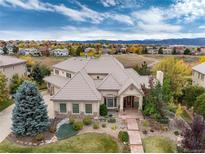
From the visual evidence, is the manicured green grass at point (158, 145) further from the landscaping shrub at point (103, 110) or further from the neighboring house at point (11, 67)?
the neighboring house at point (11, 67)

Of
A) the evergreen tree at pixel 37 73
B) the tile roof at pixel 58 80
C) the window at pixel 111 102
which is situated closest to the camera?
the window at pixel 111 102

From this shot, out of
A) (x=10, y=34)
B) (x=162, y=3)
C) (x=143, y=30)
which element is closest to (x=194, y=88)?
(x=143, y=30)

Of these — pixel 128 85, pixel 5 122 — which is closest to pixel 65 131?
pixel 5 122

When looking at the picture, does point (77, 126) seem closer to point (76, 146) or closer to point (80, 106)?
point (76, 146)

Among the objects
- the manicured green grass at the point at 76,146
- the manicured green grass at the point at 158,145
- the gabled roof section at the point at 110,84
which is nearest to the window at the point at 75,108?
the gabled roof section at the point at 110,84

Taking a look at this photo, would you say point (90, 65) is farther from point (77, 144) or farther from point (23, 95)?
point (77, 144)
